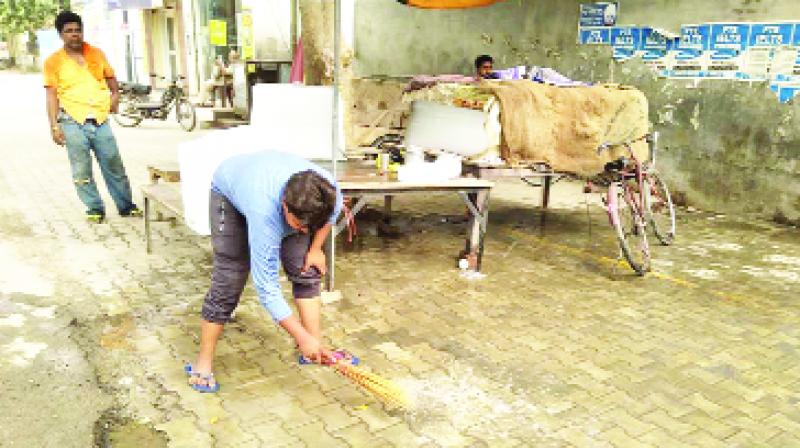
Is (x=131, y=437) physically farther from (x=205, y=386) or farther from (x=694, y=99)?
(x=694, y=99)

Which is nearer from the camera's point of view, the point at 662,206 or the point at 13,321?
the point at 13,321

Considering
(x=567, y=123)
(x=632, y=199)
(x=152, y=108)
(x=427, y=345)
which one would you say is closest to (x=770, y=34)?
(x=567, y=123)

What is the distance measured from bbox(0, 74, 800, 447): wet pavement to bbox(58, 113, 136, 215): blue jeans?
266mm

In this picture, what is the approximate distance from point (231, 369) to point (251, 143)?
1939 millimetres

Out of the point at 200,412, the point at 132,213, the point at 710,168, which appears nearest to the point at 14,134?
the point at 132,213

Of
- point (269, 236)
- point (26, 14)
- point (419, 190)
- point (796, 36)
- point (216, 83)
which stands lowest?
point (419, 190)

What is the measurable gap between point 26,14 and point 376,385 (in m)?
42.9

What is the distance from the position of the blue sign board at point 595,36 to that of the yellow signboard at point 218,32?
10828 mm

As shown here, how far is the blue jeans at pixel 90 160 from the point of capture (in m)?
5.89

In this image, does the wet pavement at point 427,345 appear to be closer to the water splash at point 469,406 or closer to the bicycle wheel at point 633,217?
the water splash at point 469,406

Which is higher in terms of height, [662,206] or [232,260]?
[232,260]

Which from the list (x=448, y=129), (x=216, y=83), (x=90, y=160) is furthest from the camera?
(x=216, y=83)

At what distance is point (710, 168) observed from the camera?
7.76 m

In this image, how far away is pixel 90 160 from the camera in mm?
6090
